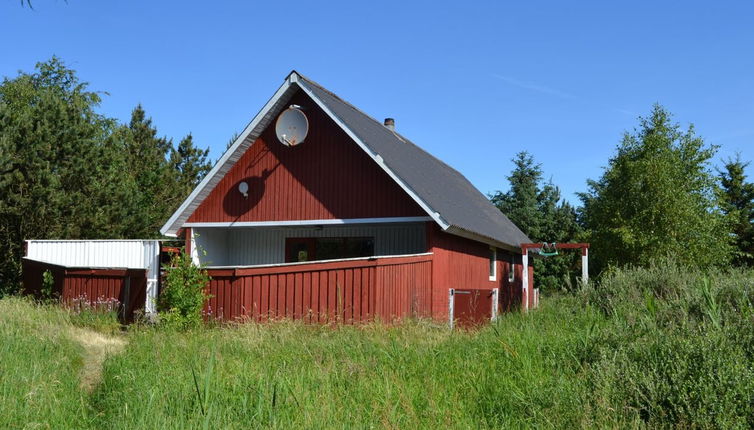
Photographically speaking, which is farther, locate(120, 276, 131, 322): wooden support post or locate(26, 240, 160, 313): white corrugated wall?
locate(26, 240, 160, 313): white corrugated wall

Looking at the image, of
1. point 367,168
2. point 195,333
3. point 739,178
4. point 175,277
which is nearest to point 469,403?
point 195,333

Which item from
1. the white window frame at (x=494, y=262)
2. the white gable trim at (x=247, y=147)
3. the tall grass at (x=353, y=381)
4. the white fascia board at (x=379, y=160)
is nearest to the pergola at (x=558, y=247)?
the white window frame at (x=494, y=262)

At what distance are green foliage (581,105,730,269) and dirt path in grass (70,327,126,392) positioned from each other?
16.5m

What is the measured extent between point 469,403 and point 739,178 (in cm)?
3907

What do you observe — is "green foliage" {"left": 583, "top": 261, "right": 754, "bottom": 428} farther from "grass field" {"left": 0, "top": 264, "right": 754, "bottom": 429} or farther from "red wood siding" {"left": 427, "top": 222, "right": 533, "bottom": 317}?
"red wood siding" {"left": 427, "top": 222, "right": 533, "bottom": 317}

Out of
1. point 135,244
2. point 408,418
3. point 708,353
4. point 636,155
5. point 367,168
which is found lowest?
point 408,418

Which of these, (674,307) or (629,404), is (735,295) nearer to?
(674,307)

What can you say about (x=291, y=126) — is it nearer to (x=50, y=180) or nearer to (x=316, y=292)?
(x=316, y=292)

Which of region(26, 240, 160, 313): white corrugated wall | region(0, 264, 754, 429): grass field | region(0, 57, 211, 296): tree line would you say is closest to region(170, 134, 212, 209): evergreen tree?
region(0, 57, 211, 296): tree line

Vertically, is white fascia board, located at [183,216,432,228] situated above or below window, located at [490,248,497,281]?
above

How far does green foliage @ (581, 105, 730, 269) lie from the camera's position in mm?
21266

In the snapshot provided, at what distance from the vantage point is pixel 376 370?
299 inches

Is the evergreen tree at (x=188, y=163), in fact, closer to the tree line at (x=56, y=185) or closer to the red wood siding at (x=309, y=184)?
the tree line at (x=56, y=185)

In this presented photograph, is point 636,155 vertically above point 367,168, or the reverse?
point 636,155
